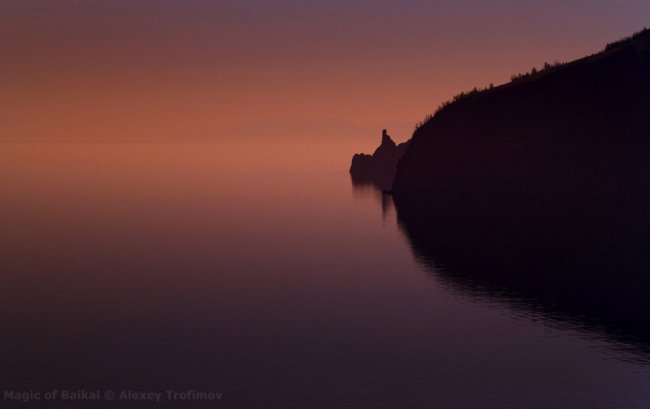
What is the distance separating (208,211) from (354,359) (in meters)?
89.9

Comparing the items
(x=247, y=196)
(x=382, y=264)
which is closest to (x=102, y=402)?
(x=382, y=264)

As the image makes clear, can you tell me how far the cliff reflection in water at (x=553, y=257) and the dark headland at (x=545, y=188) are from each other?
0.55 feet

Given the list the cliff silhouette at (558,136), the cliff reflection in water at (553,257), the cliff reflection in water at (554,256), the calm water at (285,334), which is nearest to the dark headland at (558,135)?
the cliff silhouette at (558,136)

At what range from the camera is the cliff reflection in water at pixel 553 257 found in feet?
142

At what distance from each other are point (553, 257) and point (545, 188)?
49519 millimetres

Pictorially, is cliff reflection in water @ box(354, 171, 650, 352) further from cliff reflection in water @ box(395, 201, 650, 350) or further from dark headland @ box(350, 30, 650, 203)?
dark headland @ box(350, 30, 650, 203)

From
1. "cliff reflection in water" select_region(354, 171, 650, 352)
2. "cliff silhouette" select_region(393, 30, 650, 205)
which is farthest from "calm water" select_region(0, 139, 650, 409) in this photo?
"cliff silhouette" select_region(393, 30, 650, 205)

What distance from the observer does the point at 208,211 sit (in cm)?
11944

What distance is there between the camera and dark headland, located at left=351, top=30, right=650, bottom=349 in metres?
54.1

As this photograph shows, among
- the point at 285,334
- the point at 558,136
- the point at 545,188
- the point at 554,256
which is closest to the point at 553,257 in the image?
the point at 554,256

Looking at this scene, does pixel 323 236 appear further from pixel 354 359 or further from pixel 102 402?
pixel 102 402

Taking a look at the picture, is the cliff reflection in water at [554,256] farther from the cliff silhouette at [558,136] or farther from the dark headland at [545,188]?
the cliff silhouette at [558,136]

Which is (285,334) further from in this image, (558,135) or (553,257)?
(558,135)

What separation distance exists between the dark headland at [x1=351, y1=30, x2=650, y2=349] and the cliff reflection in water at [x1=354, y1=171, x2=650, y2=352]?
0.55 ft
